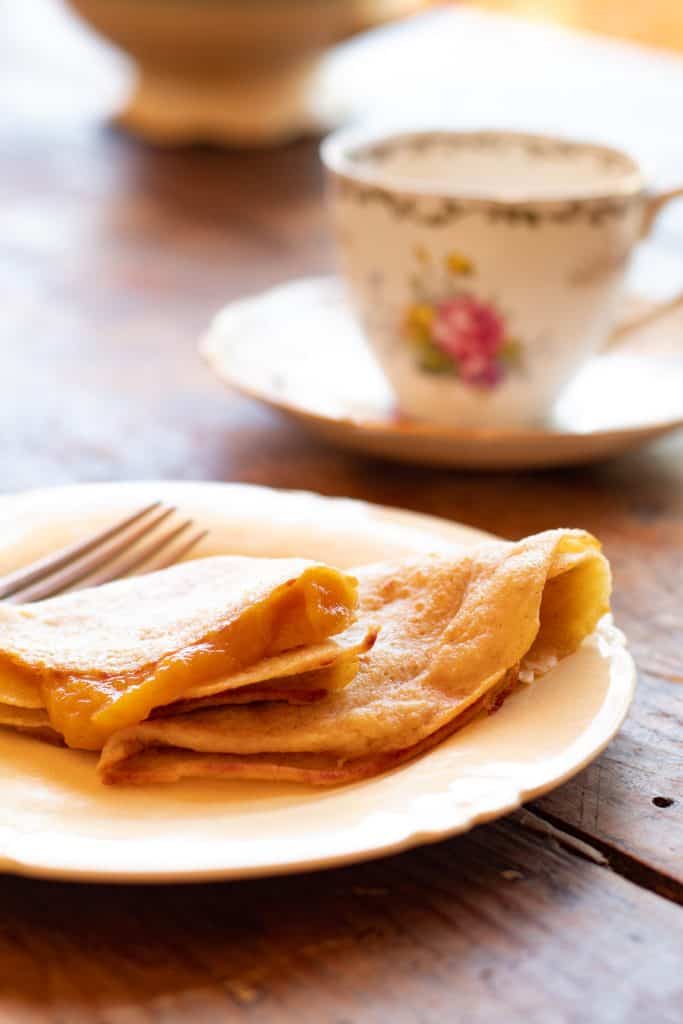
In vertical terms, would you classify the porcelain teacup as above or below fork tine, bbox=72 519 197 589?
above

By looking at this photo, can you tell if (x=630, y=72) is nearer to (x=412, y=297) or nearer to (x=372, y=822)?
(x=412, y=297)

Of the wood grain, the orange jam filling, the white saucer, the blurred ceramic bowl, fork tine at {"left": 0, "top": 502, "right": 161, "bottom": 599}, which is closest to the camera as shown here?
the wood grain

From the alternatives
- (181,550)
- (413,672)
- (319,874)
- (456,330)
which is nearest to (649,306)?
(456,330)

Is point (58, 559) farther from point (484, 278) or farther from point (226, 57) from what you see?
point (226, 57)

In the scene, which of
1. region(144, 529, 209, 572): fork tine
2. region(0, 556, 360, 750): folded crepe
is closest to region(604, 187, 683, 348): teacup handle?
region(144, 529, 209, 572): fork tine

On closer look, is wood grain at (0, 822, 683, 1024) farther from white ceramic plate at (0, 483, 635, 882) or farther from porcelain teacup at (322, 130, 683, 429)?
porcelain teacup at (322, 130, 683, 429)

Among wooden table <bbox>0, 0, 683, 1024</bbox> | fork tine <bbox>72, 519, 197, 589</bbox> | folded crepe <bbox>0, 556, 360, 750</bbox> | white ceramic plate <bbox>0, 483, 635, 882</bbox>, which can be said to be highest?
folded crepe <bbox>0, 556, 360, 750</bbox>

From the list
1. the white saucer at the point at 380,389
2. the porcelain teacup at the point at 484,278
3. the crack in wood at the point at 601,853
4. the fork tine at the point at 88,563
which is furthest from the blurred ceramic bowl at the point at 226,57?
the crack in wood at the point at 601,853
